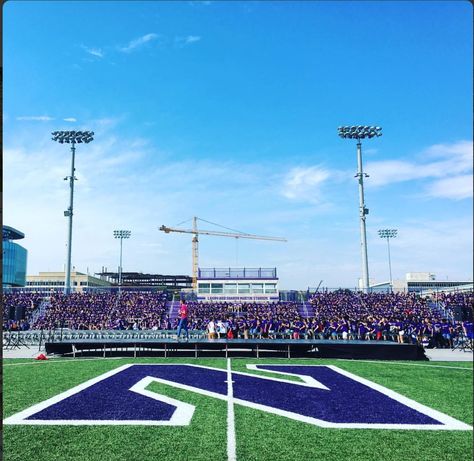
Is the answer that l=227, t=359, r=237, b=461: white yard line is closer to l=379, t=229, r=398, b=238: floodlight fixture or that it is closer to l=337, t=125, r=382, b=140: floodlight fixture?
l=337, t=125, r=382, b=140: floodlight fixture

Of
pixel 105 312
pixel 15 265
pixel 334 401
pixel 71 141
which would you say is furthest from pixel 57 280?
pixel 334 401

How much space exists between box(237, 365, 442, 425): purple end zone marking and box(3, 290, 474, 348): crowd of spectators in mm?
10443

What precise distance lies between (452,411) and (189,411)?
207 inches

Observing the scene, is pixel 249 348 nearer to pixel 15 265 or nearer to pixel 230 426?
pixel 230 426

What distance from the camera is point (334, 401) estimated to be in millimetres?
8867

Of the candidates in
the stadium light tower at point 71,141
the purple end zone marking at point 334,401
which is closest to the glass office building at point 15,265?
the stadium light tower at point 71,141

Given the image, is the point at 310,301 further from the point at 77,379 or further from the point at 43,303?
the point at 77,379

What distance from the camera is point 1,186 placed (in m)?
2.08

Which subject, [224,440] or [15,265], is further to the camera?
[15,265]

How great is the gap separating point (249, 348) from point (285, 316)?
9301 mm

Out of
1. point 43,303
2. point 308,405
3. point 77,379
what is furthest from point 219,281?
point 308,405

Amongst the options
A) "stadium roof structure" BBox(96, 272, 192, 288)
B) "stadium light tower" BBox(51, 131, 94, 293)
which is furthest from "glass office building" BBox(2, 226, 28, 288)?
"stadium light tower" BBox(51, 131, 94, 293)

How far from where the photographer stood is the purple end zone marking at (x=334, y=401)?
7574 mm

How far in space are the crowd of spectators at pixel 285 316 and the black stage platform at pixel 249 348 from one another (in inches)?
113
